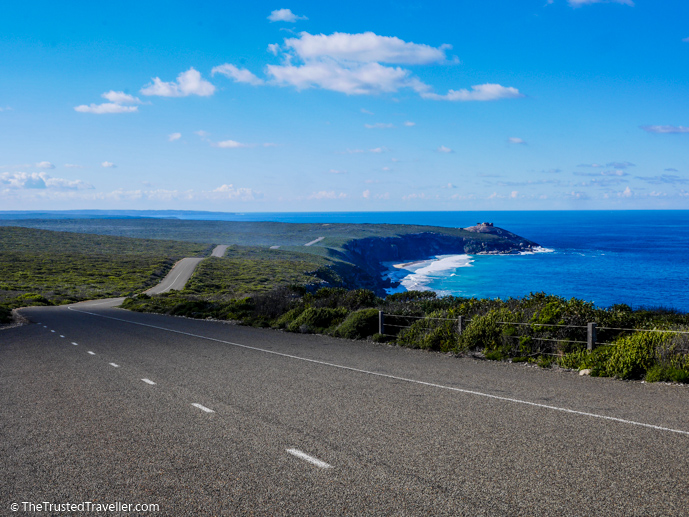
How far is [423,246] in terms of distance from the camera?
185250 mm

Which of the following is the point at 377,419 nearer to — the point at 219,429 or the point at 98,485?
the point at 219,429

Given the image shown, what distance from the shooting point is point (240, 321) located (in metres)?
24.8

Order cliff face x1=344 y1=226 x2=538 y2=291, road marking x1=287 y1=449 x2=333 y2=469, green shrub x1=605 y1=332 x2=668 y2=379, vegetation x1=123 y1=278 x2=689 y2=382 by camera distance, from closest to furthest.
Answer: road marking x1=287 y1=449 x2=333 y2=469 < green shrub x1=605 y1=332 x2=668 y2=379 < vegetation x1=123 y1=278 x2=689 y2=382 < cliff face x1=344 y1=226 x2=538 y2=291

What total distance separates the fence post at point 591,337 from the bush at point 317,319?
933cm

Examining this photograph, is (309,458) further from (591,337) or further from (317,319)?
(317,319)

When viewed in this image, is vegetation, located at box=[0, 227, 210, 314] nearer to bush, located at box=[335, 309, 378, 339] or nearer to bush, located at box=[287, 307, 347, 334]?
bush, located at box=[287, 307, 347, 334]

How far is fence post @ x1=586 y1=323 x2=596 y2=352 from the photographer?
12282 mm

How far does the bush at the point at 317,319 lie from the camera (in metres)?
19.8

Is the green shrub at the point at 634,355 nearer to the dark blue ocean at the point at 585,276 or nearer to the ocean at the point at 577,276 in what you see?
the ocean at the point at 577,276

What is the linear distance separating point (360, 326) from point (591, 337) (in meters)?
7.72

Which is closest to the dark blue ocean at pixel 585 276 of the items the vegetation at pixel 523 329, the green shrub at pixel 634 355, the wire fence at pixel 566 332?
the vegetation at pixel 523 329

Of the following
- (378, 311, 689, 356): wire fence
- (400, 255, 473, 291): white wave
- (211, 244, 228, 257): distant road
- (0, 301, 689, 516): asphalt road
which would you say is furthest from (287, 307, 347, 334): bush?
(211, 244, 228, 257): distant road

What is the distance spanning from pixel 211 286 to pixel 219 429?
6884cm

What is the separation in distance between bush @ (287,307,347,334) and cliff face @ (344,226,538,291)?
5032 inches
